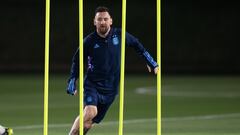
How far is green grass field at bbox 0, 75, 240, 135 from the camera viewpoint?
54.5 ft

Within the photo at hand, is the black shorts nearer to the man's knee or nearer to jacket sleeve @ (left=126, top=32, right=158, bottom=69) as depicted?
the man's knee

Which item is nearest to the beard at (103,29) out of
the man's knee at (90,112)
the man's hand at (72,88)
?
the man's hand at (72,88)

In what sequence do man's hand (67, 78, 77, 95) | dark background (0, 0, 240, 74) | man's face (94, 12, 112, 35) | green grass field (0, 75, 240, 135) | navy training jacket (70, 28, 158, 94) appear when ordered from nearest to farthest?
man's face (94, 12, 112, 35), man's hand (67, 78, 77, 95), navy training jacket (70, 28, 158, 94), green grass field (0, 75, 240, 135), dark background (0, 0, 240, 74)

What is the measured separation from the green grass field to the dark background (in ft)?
15.4

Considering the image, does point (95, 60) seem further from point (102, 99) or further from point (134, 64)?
point (134, 64)

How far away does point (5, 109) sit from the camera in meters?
20.8

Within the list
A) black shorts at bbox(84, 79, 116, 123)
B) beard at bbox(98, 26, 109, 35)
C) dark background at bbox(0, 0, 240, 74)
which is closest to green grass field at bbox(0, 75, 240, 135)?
black shorts at bbox(84, 79, 116, 123)

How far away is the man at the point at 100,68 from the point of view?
481 inches

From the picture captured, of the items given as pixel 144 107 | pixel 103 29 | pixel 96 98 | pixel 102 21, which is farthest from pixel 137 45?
pixel 144 107

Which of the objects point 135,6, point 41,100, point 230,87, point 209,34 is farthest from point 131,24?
point 41,100

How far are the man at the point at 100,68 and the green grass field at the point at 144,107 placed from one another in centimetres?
333

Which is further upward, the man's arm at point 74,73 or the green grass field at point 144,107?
the man's arm at point 74,73

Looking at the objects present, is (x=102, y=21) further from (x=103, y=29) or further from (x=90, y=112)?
(x=90, y=112)

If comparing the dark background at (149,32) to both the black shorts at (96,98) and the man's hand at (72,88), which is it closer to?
the black shorts at (96,98)
